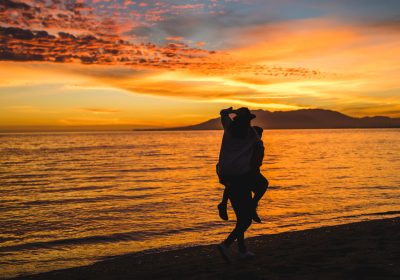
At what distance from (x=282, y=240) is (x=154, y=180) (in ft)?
67.7

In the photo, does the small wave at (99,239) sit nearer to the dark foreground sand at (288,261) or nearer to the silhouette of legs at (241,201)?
the dark foreground sand at (288,261)

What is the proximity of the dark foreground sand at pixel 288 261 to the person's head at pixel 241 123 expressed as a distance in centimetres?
229

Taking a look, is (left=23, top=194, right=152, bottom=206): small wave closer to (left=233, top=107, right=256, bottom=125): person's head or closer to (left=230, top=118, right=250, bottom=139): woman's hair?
(left=230, top=118, right=250, bottom=139): woman's hair

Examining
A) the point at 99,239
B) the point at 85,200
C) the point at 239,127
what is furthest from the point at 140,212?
the point at 239,127

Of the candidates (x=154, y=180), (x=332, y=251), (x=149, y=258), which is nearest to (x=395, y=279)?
(x=332, y=251)

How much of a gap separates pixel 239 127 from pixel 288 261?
8.48 feet

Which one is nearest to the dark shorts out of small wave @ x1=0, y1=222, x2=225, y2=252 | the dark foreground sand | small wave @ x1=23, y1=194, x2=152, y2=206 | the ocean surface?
the dark foreground sand

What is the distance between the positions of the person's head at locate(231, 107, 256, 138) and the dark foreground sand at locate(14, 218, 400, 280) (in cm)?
229

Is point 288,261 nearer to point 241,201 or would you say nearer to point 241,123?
point 241,201

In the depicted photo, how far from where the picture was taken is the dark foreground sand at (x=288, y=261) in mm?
6301

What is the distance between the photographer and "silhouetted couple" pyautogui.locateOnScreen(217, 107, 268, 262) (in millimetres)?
6887

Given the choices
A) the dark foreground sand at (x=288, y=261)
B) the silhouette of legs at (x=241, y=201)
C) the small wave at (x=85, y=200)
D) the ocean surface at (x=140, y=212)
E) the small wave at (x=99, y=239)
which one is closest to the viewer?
the dark foreground sand at (x=288, y=261)

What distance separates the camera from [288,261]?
726 centimetres

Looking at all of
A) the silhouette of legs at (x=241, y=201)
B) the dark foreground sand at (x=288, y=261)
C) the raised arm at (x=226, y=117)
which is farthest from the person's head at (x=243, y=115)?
the dark foreground sand at (x=288, y=261)
